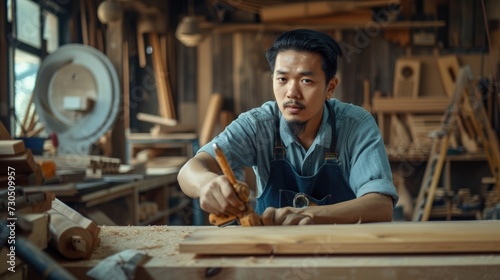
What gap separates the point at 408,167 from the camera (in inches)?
333

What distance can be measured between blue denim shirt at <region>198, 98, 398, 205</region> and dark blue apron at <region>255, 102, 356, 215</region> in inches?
1.2

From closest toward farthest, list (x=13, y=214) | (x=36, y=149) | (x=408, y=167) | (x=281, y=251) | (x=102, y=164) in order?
(x=13, y=214), (x=281, y=251), (x=36, y=149), (x=102, y=164), (x=408, y=167)

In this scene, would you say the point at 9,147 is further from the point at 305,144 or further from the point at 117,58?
the point at 117,58

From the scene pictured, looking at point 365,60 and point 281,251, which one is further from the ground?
point 365,60

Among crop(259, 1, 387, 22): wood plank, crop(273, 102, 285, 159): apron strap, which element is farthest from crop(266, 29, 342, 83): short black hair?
crop(259, 1, 387, 22): wood plank

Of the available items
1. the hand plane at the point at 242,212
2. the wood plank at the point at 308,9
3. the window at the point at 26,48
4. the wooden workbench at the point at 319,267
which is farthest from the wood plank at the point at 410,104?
the wooden workbench at the point at 319,267

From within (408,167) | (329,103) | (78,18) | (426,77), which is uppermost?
(78,18)

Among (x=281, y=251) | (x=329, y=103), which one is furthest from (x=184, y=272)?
(x=329, y=103)

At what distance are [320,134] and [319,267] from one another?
1.33 metres

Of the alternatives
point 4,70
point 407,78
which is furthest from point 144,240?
point 407,78

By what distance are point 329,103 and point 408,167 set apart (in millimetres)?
5685

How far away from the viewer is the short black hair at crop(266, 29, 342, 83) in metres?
2.81

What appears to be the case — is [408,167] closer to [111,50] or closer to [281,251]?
[111,50]

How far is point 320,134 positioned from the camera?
2961 mm
